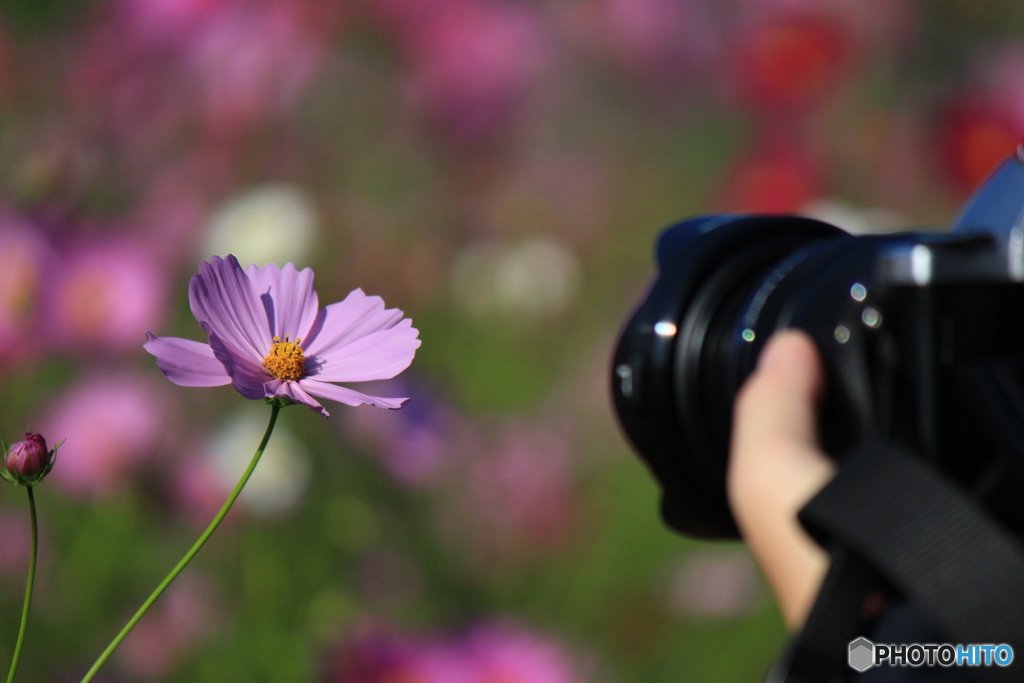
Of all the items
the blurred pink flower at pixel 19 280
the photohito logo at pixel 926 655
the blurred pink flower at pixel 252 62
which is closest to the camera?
the photohito logo at pixel 926 655

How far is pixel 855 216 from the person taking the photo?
61cm

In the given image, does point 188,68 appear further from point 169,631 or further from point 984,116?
point 984,116

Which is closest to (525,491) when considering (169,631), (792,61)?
(169,631)

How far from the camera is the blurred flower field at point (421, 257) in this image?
1.72 ft

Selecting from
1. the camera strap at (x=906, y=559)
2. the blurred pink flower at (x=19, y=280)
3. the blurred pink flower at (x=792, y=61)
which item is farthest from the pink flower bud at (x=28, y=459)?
the blurred pink flower at (x=792, y=61)

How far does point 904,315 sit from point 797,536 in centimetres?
5

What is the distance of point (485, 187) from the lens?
0.61m

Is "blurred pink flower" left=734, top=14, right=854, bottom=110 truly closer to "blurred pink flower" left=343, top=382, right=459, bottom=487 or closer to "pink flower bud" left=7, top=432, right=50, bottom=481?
"blurred pink flower" left=343, top=382, right=459, bottom=487

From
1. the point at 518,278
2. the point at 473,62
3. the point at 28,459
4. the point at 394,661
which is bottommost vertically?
the point at 394,661

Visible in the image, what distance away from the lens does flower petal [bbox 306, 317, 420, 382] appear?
186mm

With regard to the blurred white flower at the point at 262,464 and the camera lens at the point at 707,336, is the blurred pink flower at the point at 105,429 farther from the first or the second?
the camera lens at the point at 707,336

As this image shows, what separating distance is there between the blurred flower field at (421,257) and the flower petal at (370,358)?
332 millimetres

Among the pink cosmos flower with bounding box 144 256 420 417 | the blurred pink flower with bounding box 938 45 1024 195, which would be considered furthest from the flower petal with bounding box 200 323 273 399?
the blurred pink flower with bounding box 938 45 1024 195

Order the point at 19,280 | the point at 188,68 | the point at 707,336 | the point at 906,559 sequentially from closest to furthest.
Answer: the point at 906,559
the point at 707,336
the point at 19,280
the point at 188,68
